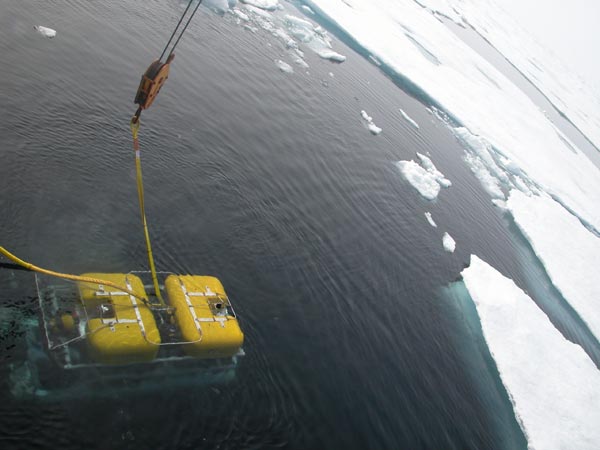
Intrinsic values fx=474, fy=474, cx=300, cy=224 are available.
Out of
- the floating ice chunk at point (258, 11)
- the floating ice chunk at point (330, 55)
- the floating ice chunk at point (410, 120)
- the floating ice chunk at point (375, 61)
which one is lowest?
the floating ice chunk at point (258, 11)

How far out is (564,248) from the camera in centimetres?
2509

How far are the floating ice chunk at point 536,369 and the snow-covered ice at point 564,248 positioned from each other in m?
4.91

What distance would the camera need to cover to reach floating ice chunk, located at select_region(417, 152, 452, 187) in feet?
81.1

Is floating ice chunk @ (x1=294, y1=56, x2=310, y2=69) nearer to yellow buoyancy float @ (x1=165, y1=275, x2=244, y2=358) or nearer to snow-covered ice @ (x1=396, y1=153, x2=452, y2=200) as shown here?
snow-covered ice @ (x1=396, y1=153, x2=452, y2=200)

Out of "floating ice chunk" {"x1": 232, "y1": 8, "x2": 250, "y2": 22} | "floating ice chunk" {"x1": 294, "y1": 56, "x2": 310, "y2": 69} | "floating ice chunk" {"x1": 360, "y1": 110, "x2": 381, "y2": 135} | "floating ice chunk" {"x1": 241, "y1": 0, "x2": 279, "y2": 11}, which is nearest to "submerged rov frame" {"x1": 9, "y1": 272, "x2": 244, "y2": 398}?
"floating ice chunk" {"x1": 360, "y1": 110, "x2": 381, "y2": 135}

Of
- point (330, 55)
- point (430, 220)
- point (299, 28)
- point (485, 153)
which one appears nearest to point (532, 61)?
point (485, 153)

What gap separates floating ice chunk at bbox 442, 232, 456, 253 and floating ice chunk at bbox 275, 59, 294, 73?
12721mm

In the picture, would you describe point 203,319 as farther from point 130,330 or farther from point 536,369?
point 536,369

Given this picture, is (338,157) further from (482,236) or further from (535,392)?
(535,392)

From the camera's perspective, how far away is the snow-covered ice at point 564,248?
22.0m

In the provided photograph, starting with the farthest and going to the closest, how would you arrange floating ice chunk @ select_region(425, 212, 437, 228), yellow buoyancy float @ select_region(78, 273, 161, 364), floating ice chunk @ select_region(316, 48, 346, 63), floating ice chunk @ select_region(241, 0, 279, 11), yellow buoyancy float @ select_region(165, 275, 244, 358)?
floating ice chunk @ select_region(241, 0, 279, 11)
floating ice chunk @ select_region(316, 48, 346, 63)
floating ice chunk @ select_region(425, 212, 437, 228)
yellow buoyancy float @ select_region(165, 275, 244, 358)
yellow buoyancy float @ select_region(78, 273, 161, 364)

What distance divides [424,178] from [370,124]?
469 centimetres

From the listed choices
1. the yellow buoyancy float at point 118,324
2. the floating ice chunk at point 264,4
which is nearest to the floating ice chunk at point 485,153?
the floating ice chunk at point 264,4

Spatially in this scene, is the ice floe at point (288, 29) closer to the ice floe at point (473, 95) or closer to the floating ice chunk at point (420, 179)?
the ice floe at point (473, 95)
